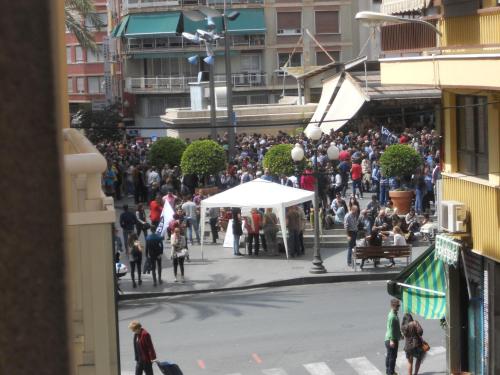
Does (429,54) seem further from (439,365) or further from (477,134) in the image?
(439,365)

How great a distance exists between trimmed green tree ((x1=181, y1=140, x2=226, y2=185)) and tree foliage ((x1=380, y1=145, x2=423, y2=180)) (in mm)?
5687

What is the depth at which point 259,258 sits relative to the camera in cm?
2781

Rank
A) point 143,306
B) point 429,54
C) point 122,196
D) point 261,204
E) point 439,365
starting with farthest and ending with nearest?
point 122,196, point 261,204, point 143,306, point 439,365, point 429,54

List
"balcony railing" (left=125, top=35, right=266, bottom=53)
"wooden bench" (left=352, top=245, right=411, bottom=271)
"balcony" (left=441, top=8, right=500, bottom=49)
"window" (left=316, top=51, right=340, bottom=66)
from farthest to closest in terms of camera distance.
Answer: "balcony railing" (left=125, top=35, right=266, bottom=53) → "window" (left=316, top=51, right=340, bottom=66) → "wooden bench" (left=352, top=245, right=411, bottom=271) → "balcony" (left=441, top=8, right=500, bottom=49)

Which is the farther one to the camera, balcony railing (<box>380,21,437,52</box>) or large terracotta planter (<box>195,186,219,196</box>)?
large terracotta planter (<box>195,186,219,196</box>)

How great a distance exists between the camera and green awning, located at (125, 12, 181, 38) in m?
68.1

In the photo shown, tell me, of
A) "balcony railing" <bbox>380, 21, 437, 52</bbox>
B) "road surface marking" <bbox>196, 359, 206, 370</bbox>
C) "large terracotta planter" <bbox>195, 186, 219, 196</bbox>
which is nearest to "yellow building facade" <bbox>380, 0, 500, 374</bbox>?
"balcony railing" <bbox>380, 21, 437, 52</bbox>

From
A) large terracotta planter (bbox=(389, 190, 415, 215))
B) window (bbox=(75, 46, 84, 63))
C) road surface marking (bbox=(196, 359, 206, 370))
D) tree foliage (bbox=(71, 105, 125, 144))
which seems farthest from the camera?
window (bbox=(75, 46, 84, 63))

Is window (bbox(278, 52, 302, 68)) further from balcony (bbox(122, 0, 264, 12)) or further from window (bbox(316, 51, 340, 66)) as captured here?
balcony (bbox(122, 0, 264, 12))

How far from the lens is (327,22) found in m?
68.7

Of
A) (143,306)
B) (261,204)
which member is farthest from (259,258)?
(143,306)

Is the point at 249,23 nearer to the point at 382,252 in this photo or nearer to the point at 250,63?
the point at 250,63

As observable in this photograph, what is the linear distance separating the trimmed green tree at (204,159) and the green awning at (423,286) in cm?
1810

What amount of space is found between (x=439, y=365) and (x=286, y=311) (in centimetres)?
472
